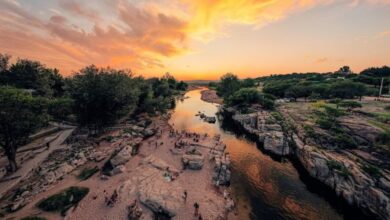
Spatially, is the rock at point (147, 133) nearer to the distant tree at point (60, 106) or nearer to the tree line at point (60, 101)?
the tree line at point (60, 101)

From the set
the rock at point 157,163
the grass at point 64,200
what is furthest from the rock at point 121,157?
the grass at point 64,200

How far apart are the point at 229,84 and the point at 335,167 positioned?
88.5 meters

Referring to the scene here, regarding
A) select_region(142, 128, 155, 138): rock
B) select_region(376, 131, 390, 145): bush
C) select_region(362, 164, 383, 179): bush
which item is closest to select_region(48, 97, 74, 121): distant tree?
select_region(142, 128, 155, 138): rock

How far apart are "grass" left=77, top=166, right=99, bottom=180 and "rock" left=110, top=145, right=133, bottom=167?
130 inches

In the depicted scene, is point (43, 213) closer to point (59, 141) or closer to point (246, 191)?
point (59, 141)

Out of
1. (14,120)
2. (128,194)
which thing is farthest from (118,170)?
(14,120)

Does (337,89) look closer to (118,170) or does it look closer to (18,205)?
(118,170)

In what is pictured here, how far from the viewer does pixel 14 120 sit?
29906 millimetres

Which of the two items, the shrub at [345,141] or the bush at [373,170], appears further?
the shrub at [345,141]

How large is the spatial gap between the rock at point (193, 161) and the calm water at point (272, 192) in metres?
7.41

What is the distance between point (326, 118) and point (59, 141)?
243 feet

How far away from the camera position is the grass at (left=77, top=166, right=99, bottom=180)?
32.2 m

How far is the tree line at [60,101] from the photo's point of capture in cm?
3042

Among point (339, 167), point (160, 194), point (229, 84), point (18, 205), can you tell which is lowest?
point (160, 194)
